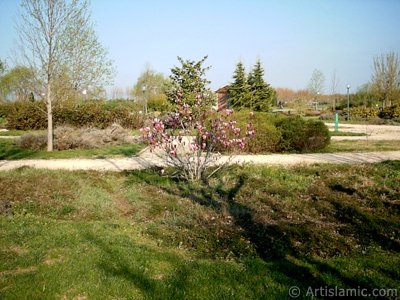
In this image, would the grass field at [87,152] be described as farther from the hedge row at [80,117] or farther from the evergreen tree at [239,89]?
the evergreen tree at [239,89]

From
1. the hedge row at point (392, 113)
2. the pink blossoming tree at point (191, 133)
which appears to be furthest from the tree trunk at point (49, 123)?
the hedge row at point (392, 113)

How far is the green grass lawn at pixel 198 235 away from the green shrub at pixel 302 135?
177 inches

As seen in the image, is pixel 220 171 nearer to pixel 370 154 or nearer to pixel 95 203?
pixel 95 203

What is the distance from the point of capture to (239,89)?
3228 centimetres

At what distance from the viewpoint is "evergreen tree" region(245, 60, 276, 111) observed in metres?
31.4

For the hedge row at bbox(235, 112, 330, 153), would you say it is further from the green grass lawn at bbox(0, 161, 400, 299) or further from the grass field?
the green grass lawn at bbox(0, 161, 400, 299)

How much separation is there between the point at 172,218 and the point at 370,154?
341 inches

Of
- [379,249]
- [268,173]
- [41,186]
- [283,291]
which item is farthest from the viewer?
[268,173]

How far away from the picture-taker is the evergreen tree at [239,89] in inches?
1243

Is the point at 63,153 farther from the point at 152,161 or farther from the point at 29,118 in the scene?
the point at 29,118

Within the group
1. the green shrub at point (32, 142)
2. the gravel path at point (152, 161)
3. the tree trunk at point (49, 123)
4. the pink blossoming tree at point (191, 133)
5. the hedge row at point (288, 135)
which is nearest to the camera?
the pink blossoming tree at point (191, 133)

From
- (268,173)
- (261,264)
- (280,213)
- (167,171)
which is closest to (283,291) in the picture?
(261,264)

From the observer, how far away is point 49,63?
14164mm

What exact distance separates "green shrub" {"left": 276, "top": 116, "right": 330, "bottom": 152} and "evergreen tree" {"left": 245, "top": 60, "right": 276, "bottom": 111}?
1766cm
